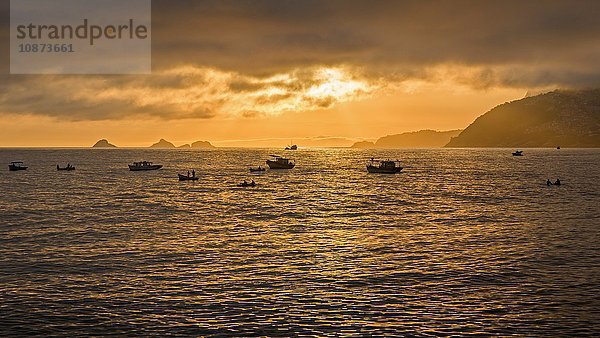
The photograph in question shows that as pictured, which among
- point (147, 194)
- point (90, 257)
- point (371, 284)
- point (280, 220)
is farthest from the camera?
point (147, 194)

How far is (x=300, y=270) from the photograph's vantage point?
40.2 metres

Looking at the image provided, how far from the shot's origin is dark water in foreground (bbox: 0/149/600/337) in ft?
93.0

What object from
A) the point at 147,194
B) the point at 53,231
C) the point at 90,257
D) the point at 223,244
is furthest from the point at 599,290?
the point at 147,194

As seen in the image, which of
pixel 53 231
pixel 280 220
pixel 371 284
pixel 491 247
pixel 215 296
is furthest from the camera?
pixel 280 220

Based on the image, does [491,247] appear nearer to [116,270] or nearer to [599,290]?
[599,290]

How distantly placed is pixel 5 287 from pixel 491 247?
41334 mm

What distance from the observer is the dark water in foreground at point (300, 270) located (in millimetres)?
28344

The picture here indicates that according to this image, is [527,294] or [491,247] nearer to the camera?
[527,294]

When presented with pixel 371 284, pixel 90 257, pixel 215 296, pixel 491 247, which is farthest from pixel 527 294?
pixel 90 257

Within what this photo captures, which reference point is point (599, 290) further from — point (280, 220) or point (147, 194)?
point (147, 194)

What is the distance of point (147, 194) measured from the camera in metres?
102

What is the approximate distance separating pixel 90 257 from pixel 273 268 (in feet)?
54.5

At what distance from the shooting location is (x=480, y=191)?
358 feet

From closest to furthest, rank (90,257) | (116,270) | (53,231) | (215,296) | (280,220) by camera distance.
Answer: (215,296)
(116,270)
(90,257)
(53,231)
(280,220)
